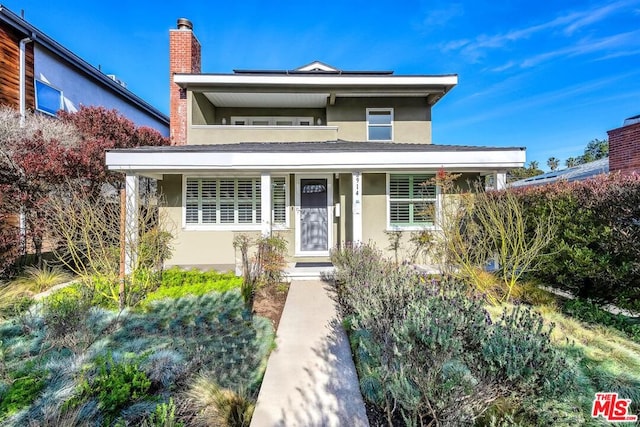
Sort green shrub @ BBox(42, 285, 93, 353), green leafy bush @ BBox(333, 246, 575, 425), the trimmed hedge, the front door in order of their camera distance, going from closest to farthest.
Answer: green leafy bush @ BBox(333, 246, 575, 425), green shrub @ BBox(42, 285, 93, 353), the trimmed hedge, the front door

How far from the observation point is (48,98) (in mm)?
12227

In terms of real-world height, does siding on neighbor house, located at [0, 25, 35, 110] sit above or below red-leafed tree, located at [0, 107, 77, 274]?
above

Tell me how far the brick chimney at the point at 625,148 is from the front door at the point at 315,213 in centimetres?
1101

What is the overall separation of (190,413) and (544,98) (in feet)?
84.8

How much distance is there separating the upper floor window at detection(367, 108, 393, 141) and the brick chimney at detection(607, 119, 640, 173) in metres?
8.61

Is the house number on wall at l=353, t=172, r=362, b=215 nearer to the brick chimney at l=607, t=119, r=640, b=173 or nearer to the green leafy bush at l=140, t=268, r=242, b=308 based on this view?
the green leafy bush at l=140, t=268, r=242, b=308

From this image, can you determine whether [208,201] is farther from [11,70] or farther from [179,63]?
[11,70]

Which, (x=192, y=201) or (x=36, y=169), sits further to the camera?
(x=192, y=201)

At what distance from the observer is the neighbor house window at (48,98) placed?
1177 centimetres

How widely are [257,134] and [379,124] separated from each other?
15.8 feet

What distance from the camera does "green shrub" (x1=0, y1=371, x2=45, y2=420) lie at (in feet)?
9.32

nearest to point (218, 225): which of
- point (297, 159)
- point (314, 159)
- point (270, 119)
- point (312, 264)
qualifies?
point (312, 264)

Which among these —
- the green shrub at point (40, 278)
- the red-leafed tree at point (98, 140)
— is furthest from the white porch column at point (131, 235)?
the red-leafed tree at point (98, 140)
